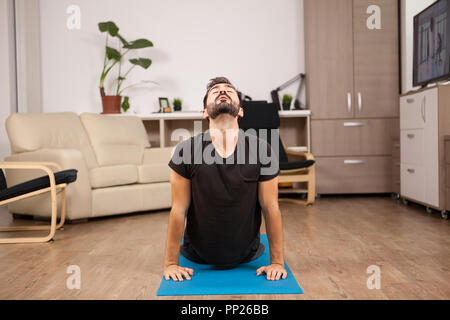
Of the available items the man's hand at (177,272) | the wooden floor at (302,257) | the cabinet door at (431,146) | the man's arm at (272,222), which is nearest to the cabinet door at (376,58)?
the cabinet door at (431,146)

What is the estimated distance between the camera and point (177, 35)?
492cm

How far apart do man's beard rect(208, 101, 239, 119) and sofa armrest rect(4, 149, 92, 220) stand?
1814 mm

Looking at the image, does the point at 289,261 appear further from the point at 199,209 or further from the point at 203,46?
the point at 203,46

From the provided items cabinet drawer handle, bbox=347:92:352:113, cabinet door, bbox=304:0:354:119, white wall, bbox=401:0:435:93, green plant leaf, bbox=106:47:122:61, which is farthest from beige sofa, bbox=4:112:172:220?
white wall, bbox=401:0:435:93

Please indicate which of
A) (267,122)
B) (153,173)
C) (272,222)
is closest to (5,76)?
(153,173)

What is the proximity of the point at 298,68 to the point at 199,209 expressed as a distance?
11.6ft

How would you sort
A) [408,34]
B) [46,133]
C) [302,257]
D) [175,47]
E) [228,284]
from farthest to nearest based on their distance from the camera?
[175,47]
[408,34]
[46,133]
[302,257]
[228,284]

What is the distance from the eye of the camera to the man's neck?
1.68m

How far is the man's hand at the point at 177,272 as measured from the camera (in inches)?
66.4

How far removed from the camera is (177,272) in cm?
170

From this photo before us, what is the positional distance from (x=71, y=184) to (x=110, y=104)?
1.66 m

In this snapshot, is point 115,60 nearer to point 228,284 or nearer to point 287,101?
point 287,101

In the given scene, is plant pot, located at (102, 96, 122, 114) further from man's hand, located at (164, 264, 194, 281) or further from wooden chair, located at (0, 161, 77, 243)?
man's hand, located at (164, 264, 194, 281)
